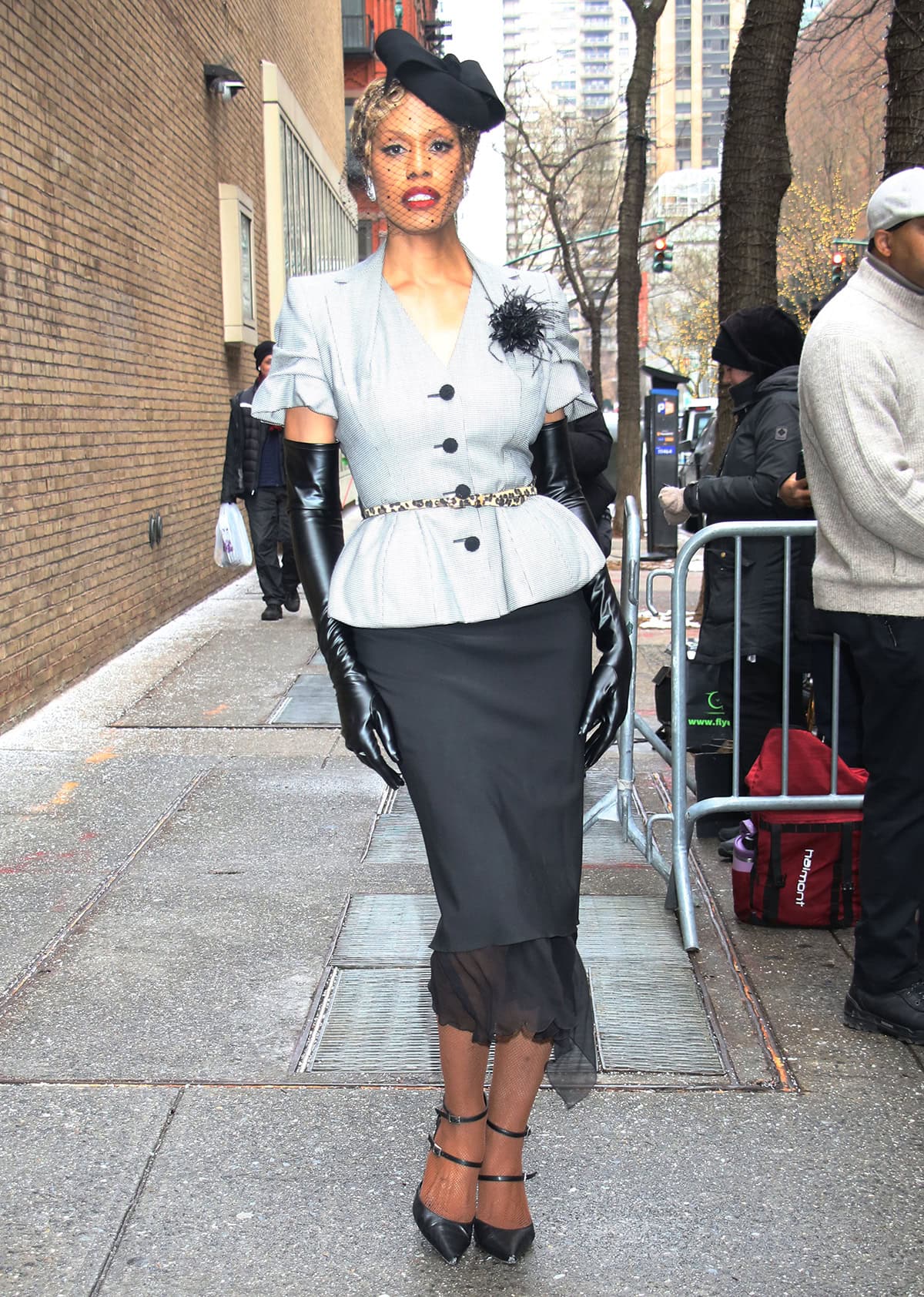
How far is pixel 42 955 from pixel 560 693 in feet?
7.65

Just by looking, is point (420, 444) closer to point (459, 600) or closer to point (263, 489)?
point (459, 600)

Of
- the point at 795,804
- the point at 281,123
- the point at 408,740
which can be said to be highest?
the point at 281,123

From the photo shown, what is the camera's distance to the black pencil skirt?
2.65 m

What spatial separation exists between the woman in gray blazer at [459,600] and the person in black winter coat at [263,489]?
27.5 feet

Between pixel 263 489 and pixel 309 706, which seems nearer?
Result: pixel 309 706

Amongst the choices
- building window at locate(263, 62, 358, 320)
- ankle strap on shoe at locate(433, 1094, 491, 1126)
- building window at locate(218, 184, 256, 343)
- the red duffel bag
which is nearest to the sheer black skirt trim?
ankle strap on shoe at locate(433, 1094, 491, 1126)

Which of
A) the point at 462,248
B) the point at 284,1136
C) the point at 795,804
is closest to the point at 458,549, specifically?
the point at 462,248

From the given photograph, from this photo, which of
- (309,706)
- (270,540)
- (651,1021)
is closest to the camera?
(651,1021)

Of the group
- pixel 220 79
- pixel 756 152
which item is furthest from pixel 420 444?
pixel 220 79

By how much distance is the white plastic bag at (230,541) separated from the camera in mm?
10375

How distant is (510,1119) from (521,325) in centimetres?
154

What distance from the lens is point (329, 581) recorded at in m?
2.78

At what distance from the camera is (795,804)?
14.9ft

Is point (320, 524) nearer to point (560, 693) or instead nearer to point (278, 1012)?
point (560, 693)
